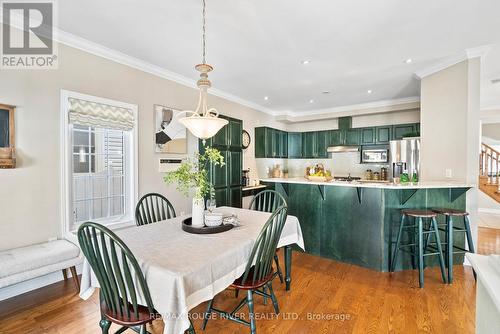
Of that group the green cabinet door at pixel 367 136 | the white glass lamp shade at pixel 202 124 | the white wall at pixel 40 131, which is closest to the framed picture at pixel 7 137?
the white wall at pixel 40 131

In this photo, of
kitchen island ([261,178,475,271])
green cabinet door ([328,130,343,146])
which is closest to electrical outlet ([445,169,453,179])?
kitchen island ([261,178,475,271])

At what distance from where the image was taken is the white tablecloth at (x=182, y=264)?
125 cm

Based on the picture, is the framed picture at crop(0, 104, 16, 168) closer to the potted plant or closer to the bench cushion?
the bench cushion

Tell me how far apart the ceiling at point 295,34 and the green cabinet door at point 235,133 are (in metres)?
0.87

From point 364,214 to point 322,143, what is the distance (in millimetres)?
3425

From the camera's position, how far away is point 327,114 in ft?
20.5

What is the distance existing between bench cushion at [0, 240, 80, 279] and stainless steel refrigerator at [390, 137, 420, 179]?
5.04m

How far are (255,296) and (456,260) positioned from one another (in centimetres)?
278

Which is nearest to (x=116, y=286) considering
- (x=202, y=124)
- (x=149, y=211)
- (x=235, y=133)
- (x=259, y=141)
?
(x=202, y=124)

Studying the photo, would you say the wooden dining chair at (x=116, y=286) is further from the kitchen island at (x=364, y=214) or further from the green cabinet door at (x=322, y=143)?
the green cabinet door at (x=322, y=143)

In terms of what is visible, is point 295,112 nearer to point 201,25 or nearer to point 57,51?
point 201,25

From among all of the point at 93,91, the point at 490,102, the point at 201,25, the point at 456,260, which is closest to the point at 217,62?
the point at 201,25

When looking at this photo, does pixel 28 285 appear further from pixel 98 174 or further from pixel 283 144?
pixel 283 144

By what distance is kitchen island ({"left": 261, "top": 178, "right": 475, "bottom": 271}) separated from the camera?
9.97 feet
